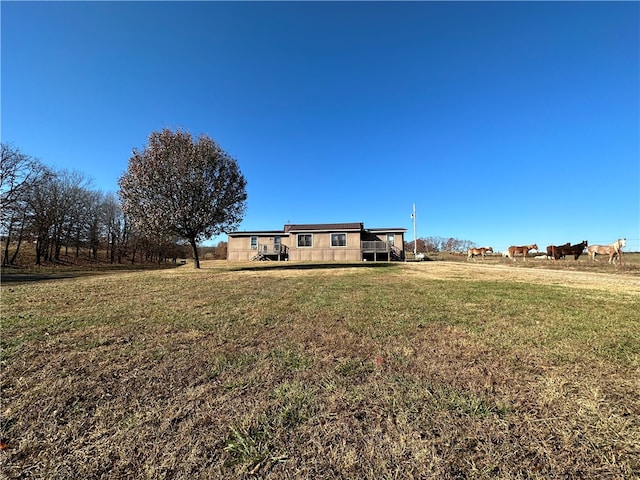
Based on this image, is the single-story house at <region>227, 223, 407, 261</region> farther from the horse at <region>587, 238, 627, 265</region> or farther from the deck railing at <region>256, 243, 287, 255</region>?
the horse at <region>587, 238, 627, 265</region>

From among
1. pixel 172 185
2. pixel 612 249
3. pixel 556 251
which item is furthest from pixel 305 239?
pixel 612 249

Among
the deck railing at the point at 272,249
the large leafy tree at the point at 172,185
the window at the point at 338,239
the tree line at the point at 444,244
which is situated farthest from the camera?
the tree line at the point at 444,244

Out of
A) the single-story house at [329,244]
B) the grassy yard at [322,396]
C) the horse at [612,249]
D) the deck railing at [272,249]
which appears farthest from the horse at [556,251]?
the deck railing at [272,249]

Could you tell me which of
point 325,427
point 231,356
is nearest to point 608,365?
point 325,427

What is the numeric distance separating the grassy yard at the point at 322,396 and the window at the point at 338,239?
77.5 feet

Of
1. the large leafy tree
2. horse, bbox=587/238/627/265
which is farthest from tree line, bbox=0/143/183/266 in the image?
horse, bbox=587/238/627/265

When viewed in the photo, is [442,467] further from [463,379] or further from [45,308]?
[45,308]

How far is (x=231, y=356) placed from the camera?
125 inches

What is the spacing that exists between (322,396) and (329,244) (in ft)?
86.0

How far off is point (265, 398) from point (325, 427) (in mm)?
606

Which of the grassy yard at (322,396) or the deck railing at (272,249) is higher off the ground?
the deck railing at (272,249)

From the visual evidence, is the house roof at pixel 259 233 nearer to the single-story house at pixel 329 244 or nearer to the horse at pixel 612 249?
the single-story house at pixel 329 244

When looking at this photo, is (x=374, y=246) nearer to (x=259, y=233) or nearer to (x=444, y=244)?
(x=259, y=233)

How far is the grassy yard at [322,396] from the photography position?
5.38 feet
